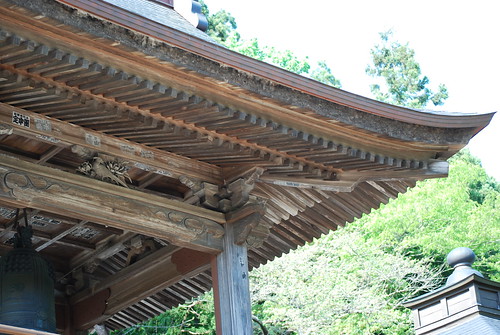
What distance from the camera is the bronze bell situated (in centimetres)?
610

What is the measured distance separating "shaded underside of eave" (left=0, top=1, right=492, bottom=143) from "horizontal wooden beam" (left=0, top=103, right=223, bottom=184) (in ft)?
3.29

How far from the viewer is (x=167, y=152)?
6.61 meters

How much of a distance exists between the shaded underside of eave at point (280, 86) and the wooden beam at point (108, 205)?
1265 millimetres

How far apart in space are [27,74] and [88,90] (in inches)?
17.5

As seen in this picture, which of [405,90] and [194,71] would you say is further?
[405,90]

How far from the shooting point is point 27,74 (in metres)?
5.40

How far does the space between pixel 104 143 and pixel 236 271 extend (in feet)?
4.86

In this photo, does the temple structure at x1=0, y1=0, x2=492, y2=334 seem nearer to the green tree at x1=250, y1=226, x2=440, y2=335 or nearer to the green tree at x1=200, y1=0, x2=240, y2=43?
the green tree at x1=250, y1=226, x2=440, y2=335

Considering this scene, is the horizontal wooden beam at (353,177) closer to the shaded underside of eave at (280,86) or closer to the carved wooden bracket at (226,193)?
the carved wooden bracket at (226,193)

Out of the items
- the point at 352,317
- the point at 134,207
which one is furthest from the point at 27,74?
the point at 352,317

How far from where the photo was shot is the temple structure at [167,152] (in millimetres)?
5367

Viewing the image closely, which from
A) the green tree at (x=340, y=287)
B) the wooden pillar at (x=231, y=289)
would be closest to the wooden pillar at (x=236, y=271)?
the wooden pillar at (x=231, y=289)

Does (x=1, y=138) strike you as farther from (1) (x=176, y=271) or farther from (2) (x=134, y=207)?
(1) (x=176, y=271)

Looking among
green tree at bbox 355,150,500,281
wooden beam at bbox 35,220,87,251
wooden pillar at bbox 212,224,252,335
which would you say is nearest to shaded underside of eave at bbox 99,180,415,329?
wooden pillar at bbox 212,224,252,335
